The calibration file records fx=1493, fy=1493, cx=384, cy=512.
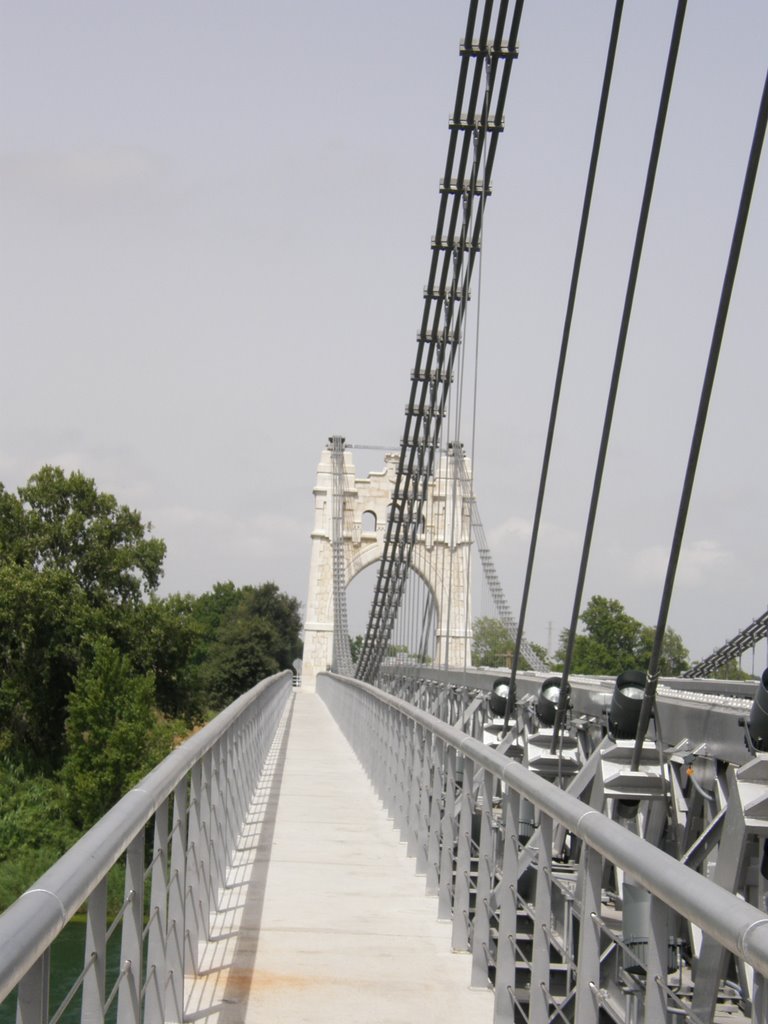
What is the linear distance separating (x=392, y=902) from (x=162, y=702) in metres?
38.6

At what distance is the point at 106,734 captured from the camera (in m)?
37.9

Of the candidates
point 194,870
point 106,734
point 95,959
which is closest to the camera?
point 95,959

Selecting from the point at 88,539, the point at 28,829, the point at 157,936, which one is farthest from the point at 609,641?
the point at 157,936

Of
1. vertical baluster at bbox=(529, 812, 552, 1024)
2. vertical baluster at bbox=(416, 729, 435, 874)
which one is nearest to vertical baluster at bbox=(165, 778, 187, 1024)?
vertical baluster at bbox=(529, 812, 552, 1024)

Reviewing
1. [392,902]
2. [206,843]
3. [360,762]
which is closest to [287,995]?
[206,843]

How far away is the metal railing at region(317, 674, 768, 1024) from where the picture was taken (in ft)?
7.19

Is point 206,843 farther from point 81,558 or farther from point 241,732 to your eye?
point 81,558

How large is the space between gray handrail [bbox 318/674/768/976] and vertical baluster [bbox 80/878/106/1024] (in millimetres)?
903

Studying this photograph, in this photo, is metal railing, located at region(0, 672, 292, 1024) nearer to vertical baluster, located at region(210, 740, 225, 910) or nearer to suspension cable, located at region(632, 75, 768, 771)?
vertical baluster, located at region(210, 740, 225, 910)

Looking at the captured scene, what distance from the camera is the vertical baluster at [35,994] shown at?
1913 mm

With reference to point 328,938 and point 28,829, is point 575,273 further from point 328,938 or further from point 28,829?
point 28,829

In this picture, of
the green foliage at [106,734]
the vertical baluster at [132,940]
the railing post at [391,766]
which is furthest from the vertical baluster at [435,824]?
the green foliage at [106,734]

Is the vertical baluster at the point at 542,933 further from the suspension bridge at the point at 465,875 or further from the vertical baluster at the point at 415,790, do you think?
the vertical baluster at the point at 415,790

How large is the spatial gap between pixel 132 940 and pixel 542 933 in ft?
3.40
